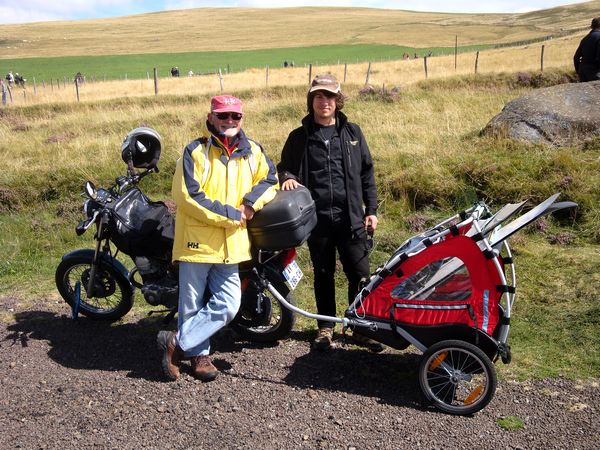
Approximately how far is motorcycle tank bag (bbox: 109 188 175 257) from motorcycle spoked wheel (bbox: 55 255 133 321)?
488 mm

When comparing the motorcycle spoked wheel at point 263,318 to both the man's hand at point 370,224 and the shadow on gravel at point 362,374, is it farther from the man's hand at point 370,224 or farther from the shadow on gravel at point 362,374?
the man's hand at point 370,224

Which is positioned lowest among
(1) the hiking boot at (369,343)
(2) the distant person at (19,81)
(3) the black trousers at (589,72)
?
(2) the distant person at (19,81)

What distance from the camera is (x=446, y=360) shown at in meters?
4.18

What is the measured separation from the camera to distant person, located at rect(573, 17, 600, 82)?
11.4 meters

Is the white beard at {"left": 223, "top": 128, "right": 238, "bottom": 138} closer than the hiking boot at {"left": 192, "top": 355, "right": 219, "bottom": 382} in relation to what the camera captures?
Yes

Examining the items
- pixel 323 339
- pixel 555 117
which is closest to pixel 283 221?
pixel 323 339

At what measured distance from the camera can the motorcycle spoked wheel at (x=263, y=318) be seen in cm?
504

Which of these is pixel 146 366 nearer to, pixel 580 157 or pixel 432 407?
pixel 432 407

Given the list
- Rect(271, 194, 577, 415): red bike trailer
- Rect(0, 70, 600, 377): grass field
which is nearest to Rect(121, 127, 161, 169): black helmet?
Rect(0, 70, 600, 377): grass field

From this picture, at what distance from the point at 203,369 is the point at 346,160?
6.56 feet

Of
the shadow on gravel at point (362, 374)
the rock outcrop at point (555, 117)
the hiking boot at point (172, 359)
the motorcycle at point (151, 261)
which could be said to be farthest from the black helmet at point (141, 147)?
the rock outcrop at point (555, 117)

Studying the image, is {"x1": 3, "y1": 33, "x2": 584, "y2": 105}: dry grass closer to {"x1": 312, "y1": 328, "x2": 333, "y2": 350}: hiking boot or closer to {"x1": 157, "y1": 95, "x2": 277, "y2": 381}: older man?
{"x1": 312, "y1": 328, "x2": 333, "y2": 350}: hiking boot

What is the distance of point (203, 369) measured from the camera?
181 inches

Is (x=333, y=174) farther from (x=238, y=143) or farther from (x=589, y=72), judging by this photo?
(x=589, y=72)
